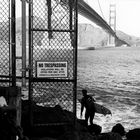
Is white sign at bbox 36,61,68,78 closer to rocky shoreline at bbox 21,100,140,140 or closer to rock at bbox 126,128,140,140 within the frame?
rocky shoreline at bbox 21,100,140,140

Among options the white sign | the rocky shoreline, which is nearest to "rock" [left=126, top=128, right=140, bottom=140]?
the rocky shoreline

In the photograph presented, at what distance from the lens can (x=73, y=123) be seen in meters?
5.96

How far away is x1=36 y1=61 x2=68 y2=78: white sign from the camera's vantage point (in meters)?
5.55

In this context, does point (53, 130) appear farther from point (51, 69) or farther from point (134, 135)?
point (134, 135)

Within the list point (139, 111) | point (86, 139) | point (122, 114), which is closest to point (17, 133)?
point (86, 139)

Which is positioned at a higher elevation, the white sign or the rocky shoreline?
the white sign

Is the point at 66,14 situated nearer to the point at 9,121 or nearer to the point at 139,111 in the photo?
the point at 9,121

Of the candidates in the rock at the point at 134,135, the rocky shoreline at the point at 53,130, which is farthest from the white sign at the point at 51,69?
the rock at the point at 134,135

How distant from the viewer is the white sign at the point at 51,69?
555 centimetres

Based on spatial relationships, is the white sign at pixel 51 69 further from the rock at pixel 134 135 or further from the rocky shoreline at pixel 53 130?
the rock at pixel 134 135

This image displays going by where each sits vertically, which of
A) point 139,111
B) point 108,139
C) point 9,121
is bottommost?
point 139,111

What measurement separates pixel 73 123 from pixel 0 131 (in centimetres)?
195

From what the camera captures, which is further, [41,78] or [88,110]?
[88,110]

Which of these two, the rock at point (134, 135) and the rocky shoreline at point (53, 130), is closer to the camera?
the rocky shoreline at point (53, 130)
